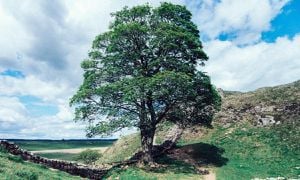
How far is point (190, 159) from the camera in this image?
4781cm

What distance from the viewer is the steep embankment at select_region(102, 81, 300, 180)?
4334cm

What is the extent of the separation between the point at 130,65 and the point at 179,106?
741 centimetres

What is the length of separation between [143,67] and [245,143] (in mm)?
18978

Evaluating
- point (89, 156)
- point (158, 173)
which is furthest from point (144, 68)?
point (89, 156)

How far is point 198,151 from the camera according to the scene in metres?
50.9

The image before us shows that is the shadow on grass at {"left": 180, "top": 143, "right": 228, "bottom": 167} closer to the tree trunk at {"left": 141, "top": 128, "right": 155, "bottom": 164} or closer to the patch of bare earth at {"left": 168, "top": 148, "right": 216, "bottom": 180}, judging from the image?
the patch of bare earth at {"left": 168, "top": 148, "right": 216, "bottom": 180}

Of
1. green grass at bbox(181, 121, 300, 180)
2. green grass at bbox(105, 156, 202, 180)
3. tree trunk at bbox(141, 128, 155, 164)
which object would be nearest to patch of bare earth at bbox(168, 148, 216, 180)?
green grass at bbox(105, 156, 202, 180)

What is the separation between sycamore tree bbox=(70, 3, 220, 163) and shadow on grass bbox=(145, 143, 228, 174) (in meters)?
2.76

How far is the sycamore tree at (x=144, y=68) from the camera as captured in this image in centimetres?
4191

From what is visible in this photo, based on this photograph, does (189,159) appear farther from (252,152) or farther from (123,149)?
(123,149)

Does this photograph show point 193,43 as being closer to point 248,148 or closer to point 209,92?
point 209,92

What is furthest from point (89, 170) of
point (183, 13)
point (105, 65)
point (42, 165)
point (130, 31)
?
point (183, 13)

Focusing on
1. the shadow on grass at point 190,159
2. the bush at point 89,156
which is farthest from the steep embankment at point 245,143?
the bush at point 89,156

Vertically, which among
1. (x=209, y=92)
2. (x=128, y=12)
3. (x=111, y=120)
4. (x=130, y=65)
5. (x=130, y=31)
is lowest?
(x=111, y=120)
